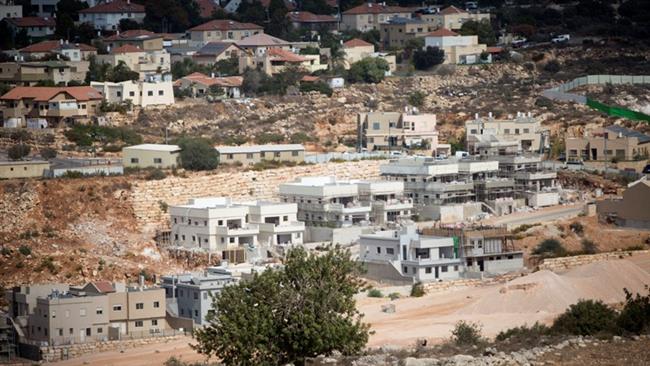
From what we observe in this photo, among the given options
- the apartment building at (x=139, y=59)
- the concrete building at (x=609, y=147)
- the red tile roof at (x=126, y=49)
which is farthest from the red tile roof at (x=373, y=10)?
the concrete building at (x=609, y=147)

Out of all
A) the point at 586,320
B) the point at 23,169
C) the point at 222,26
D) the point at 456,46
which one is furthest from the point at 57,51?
the point at 586,320

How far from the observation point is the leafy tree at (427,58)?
8950cm

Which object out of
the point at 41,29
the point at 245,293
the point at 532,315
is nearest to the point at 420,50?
the point at 41,29

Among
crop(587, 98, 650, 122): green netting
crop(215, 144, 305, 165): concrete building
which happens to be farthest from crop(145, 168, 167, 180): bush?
crop(587, 98, 650, 122): green netting

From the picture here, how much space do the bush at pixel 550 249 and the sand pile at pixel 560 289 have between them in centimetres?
284

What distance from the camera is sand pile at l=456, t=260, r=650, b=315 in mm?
53094

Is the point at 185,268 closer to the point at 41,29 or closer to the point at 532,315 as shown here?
the point at 532,315

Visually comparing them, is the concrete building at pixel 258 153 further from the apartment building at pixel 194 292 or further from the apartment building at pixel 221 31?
the apartment building at pixel 221 31

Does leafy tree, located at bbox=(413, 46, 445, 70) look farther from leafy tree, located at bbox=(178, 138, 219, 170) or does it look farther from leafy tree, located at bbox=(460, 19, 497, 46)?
leafy tree, located at bbox=(178, 138, 219, 170)

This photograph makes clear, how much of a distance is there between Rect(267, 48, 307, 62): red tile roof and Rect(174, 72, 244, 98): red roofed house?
11.1 ft

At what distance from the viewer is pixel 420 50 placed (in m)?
90.2

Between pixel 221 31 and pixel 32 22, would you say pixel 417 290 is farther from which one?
pixel 32 22

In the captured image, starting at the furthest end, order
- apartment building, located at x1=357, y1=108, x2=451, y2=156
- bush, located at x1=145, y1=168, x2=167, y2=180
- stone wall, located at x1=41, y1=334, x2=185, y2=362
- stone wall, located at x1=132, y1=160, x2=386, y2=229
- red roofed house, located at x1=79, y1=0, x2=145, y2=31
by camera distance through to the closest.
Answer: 1. red roofed house, located at x1=79, y1=0, x2=145, y2=31
2. apartment building, located at x1=357, y1=108, x2=451, y2=156
3. bush, located at x1=145, y1=168, x2=167, y2=180
4. stone wall, located at x1=132, y1=160, x2=386, y2=229
5. stone wall, located at x1=41, y1=334, x2=185, y2=362

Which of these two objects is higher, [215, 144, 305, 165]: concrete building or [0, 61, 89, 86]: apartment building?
[0, 61, 89, 86]: apartment building
